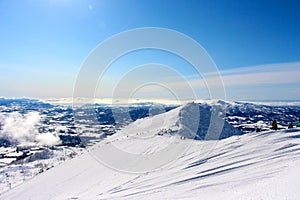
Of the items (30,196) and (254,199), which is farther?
(30,196)

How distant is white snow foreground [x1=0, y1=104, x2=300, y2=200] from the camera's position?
17328 millimetres

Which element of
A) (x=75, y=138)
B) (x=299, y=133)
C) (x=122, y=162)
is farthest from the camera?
(x=75, y=138)

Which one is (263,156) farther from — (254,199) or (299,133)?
(254,199)

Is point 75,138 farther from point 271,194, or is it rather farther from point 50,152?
point 271,194

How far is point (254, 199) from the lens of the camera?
13188 mm

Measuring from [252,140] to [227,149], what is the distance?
5.58 metres

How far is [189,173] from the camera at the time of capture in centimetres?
2983

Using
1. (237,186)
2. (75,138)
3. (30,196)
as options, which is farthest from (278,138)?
(75,138)

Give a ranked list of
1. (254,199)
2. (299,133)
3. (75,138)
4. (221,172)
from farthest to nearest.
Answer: (75,138)
(299,133)
(221,172)
(254,199)

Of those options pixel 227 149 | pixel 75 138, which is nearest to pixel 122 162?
pixel 227 149

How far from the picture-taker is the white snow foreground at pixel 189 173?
56.9 ft

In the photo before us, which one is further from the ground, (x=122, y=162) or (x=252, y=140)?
(x=252, y=140)

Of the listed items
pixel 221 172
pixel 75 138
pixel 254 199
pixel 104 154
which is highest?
pixel 254 199

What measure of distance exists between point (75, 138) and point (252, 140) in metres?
174
